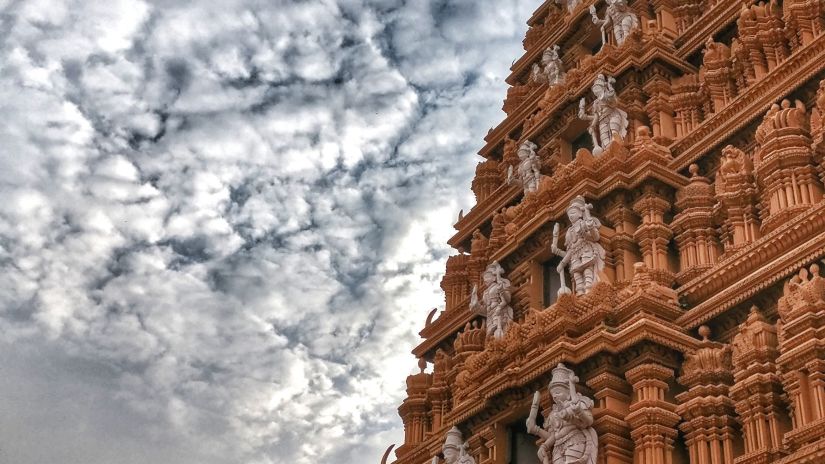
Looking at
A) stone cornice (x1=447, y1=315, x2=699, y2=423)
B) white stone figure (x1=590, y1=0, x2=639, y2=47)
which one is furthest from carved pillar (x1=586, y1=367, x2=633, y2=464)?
white stone figure (x1=590, y1=0, x2=639, y2=47)

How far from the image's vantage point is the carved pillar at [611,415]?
13.9 metres

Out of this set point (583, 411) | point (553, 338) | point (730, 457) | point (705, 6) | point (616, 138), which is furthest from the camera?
point (705, 6)

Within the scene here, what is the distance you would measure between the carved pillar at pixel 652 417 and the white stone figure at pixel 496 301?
4.66m

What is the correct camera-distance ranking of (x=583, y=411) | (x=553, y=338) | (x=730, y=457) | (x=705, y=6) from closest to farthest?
(x=730, y=457)
(x=583, y=411)
(x=553, y=338)
(x=705, y=6)

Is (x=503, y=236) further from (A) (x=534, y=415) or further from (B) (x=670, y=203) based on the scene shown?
(A) (x=534, y=415)

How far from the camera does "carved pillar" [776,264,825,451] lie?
11.7 m

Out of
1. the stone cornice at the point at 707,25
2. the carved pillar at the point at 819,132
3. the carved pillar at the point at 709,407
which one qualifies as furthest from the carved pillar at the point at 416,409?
the carved pillar at the point at 819,132

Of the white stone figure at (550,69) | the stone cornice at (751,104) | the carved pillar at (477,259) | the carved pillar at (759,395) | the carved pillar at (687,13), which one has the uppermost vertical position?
the white stone figure at (550,69)

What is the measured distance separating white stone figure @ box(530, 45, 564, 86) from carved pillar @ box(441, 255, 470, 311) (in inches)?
185

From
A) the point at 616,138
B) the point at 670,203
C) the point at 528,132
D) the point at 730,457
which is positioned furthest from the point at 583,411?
the point at 528,132

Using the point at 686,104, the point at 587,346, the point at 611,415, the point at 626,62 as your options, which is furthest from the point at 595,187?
the point at 611,415

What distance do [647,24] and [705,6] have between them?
1.24m

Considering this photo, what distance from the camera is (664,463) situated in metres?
13.4

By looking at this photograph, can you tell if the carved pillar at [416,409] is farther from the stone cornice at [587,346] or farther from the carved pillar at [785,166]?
the carved pillar at [785,166]
